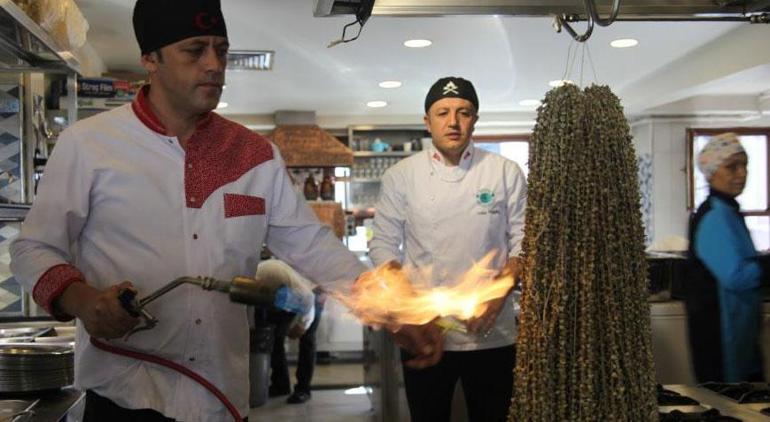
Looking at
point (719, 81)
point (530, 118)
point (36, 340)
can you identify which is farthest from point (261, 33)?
point (530, 118)

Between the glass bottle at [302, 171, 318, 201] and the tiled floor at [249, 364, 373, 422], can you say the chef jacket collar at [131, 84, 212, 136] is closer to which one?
the tiled floor at [249, 364, 373, 422]

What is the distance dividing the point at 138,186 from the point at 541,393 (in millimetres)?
971

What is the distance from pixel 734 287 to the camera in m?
3.62

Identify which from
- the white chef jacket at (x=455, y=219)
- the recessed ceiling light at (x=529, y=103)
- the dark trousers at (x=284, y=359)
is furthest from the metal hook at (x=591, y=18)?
the recessed ceiling light at (x=529, y=103)

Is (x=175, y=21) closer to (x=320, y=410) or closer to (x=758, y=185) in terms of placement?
(x=320, y=410)

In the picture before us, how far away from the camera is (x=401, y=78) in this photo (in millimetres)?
8547

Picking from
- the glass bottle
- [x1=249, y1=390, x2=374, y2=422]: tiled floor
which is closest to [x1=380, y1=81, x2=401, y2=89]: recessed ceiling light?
the glass bottle

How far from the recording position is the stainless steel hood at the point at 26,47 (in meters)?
2.71

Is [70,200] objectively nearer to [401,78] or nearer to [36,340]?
[36,340]

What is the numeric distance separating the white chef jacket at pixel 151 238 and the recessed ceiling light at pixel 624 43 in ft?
17.8

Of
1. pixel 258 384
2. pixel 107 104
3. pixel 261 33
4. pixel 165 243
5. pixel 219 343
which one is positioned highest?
pixel 261 33

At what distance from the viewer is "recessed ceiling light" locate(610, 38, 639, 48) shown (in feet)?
21.8

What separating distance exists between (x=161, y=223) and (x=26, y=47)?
1806mm

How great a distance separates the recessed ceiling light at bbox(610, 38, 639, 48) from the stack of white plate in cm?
527
